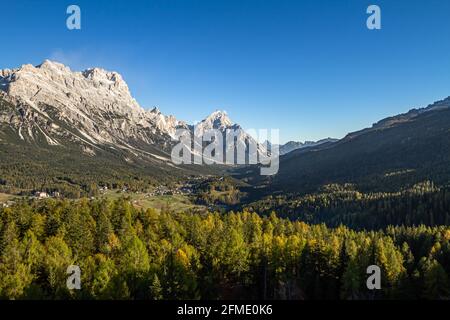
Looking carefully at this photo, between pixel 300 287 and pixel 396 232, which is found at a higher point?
pixel 396 232

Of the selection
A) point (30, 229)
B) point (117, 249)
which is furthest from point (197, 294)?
point (30, 229)

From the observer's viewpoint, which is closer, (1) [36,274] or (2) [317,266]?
(1) [36,274]

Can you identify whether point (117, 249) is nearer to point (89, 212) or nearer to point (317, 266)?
point (89, 212)

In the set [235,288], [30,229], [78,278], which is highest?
[30,229]
